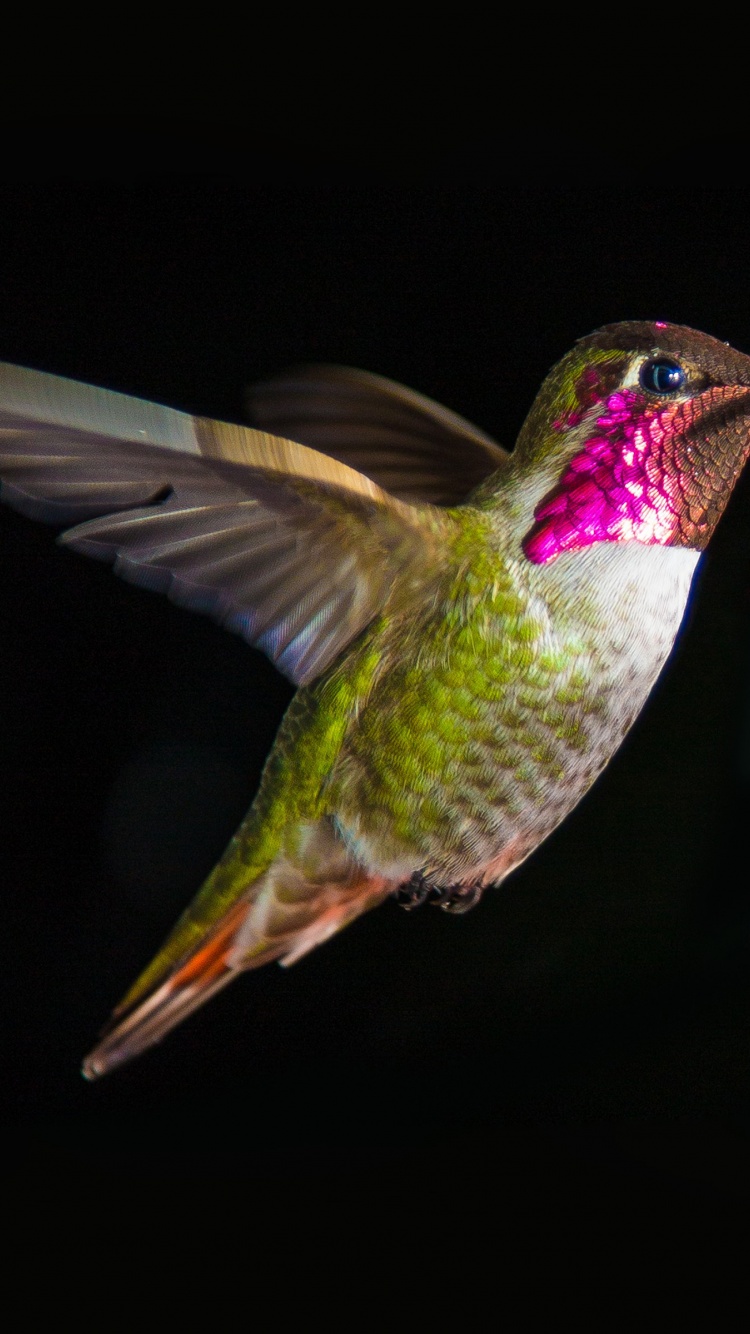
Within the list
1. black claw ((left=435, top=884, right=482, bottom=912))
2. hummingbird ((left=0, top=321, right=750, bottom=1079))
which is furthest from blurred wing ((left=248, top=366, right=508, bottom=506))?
black claw ((left=435, top=884, right=482, bottom=912))

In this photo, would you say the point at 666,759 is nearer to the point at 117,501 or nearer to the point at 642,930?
the point at 642,930

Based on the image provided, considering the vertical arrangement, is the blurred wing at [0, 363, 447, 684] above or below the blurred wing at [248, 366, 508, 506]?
below

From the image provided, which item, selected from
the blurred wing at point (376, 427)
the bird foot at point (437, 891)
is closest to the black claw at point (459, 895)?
the bird foot at point (437, 891)

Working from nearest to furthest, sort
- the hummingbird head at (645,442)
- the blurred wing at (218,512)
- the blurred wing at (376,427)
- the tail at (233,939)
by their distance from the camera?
the blurred wing at (218,512) → the hummingbird head at (645,442) → the tail at (233,939) → the blurred wing at (376,427)

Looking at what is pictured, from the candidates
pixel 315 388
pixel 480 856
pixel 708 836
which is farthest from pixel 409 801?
pixel 708 836

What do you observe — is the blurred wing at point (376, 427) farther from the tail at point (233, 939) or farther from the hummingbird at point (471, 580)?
the tail at point (233, 939)

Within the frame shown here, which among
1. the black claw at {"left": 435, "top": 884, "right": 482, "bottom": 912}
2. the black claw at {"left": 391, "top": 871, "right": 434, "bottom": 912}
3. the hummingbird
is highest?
the hummingbird

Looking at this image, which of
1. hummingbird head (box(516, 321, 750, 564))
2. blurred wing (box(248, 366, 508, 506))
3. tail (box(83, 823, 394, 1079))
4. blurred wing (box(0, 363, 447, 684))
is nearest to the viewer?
blurred wing (box(0, 363, 447, 684))

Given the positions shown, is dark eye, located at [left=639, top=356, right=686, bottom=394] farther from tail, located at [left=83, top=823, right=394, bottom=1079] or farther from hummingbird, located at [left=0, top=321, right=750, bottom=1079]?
tail, located at [left=83, top=823, right=394, bottom=1079]
